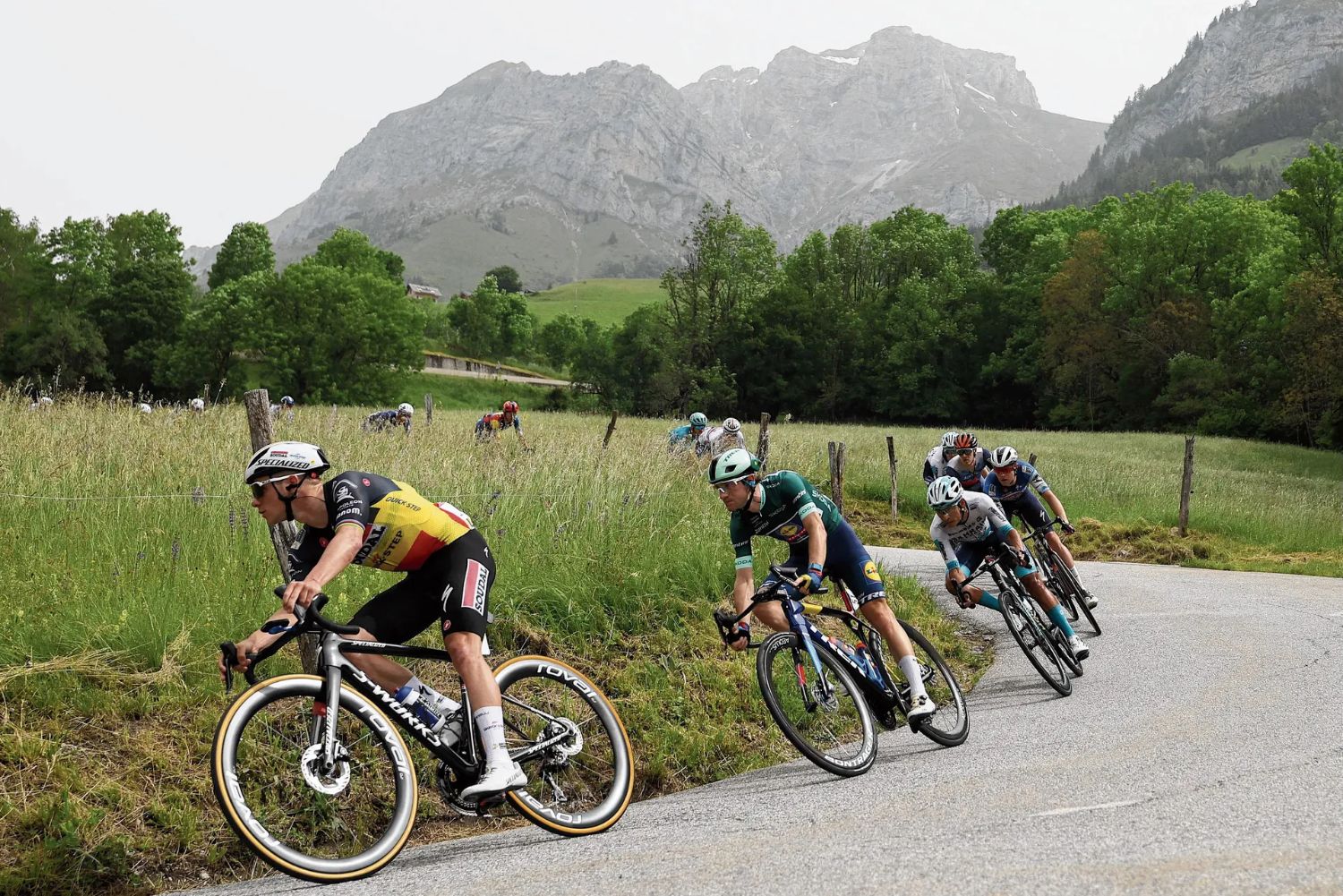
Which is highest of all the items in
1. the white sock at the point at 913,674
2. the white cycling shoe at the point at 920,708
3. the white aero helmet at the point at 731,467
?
the white aero helmet at the point at 731,467

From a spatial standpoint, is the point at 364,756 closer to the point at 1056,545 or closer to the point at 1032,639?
the point at 1032,639

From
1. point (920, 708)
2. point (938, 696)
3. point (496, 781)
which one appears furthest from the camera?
point (938, 696)

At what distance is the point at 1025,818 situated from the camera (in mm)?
5051

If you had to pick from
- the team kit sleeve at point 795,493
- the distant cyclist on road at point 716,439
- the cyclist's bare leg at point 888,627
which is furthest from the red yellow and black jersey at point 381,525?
the distant cyclist on road at point 716,439

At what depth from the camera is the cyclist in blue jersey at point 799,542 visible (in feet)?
21.6

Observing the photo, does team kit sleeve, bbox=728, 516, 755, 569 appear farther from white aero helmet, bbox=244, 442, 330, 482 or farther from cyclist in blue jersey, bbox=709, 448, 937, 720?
white aero helmet, bbox=244, 442, 330, 482

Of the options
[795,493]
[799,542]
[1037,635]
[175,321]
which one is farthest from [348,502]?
[175,321]

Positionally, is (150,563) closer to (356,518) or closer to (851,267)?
(356,518)

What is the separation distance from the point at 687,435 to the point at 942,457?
18.9ft

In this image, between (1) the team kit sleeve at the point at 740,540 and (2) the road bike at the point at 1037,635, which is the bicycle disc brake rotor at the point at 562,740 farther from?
(2) the road bike at the point at 1037,635

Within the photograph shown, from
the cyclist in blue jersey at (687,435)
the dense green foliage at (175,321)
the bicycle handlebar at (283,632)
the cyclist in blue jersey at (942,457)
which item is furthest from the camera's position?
the dense green foliage at (175,321)

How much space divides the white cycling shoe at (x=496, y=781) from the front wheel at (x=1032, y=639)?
5.16 metres

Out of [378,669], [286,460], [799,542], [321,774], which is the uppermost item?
[286,460]

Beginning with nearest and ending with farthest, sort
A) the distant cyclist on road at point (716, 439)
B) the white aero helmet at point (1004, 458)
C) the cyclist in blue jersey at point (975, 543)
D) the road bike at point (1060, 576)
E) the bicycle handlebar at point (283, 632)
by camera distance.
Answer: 1. the bicycle handlebar at point (283, 632)
2. the cyclist in blue jersey at point (975, 543)
3. the road bike at point (1060, 576)
4. the white aero helmet at point (1004, 458)
5. the distant cyclist on road at point (716, 439)
